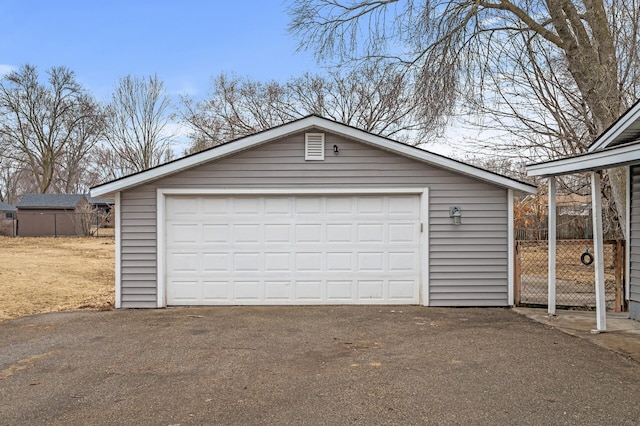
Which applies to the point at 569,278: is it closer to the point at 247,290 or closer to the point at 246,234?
the point at 247,290

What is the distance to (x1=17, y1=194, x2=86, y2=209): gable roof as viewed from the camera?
29.3m

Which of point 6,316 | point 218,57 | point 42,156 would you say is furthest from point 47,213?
point 6,316

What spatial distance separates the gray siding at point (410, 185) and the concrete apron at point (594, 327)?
0.87 metres

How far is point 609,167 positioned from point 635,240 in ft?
5.83

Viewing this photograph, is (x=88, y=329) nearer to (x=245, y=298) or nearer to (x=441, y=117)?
(x=245, y=298)

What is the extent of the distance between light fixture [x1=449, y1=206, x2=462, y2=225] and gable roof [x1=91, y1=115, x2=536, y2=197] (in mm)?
600

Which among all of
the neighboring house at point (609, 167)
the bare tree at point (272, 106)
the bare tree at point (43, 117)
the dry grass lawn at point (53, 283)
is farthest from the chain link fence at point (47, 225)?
the neighboring house at point (609, 167)

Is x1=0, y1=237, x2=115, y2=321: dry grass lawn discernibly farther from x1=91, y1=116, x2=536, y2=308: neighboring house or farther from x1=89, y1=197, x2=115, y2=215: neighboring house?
x1=89, y1=197, x2=115, y2=215: neighboring house

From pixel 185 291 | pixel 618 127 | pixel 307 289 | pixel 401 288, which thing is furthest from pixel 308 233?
pixel 618 127

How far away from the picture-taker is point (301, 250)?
Result: 786 centimetres

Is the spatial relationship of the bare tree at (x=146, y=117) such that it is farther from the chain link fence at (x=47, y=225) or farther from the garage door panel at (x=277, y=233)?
the garage door panel at (x=277, y=233)

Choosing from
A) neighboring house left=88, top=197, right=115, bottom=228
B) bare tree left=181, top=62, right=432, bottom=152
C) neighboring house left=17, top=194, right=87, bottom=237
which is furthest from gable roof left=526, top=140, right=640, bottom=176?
neighboring house left=88, top=197, right=115, bottom=228

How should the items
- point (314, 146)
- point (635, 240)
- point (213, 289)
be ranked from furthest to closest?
point (213, 289)
point (314, 146)
point (635, 240)

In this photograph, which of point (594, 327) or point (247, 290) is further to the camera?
point (247, 290)
